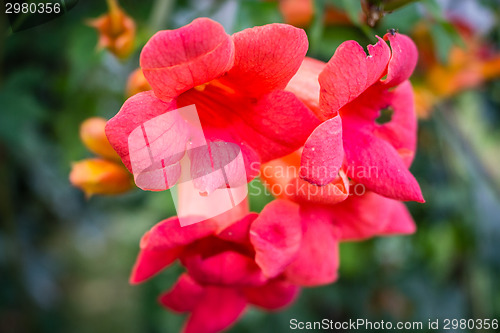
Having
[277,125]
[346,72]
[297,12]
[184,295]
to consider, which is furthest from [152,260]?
[297,12]

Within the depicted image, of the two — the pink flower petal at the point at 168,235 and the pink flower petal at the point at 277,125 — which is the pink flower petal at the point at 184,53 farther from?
the pink flower petal at the point at 168,235

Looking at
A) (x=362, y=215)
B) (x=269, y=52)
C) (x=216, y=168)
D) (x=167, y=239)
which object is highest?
(x=269, y=52)

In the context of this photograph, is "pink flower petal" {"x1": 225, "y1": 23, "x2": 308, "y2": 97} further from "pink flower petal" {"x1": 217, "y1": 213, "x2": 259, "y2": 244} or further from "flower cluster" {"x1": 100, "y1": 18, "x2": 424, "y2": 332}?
"pink flower petal" {"x1": 217, "y1": 213, "x2": 259, "y2": 244}

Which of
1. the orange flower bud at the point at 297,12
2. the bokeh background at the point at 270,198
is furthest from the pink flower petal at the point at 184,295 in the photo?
the orange flower bud at the point at 297,12

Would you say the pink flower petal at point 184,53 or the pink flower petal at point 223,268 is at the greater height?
the pink flower petal at point 184,53

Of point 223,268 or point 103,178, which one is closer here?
point 223,268

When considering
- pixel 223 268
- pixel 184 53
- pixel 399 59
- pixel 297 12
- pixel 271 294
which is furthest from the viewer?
pixel 297 12

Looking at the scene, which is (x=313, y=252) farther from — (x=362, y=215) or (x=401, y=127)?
(x=401, y=127)

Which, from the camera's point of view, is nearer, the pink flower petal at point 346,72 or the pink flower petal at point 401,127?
the pink flower petal at point 346,72
